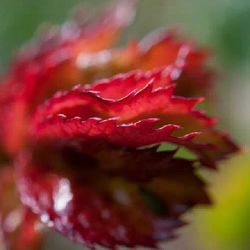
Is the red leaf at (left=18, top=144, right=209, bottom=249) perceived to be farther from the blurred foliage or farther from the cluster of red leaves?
the blurred foliage

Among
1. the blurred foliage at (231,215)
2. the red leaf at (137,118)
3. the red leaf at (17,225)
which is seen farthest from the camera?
the blurred foliage at (231,215)

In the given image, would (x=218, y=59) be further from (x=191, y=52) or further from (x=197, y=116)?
(x=197, y=116)

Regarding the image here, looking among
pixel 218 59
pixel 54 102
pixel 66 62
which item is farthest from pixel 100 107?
pixel 218 59

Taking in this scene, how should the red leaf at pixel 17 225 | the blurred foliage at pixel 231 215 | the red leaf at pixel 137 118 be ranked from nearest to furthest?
the red leaf at pixel 137 118
the red leaf at pixel 17 225
the blurred foliage at pixel 231 215

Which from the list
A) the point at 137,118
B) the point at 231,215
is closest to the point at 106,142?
the point at 137,118

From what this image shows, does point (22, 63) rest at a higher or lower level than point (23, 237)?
higher

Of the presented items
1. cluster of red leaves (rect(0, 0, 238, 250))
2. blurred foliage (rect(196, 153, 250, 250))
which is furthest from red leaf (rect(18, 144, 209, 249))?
blurred foliage (rect(196, 153, 250, 250))

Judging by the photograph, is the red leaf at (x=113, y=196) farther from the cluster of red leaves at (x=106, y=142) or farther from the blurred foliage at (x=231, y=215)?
the blurred foliage at (x=231, y=215)

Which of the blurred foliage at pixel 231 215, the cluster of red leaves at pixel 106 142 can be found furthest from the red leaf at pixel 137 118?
the blurred foliage at pixel 231 215
